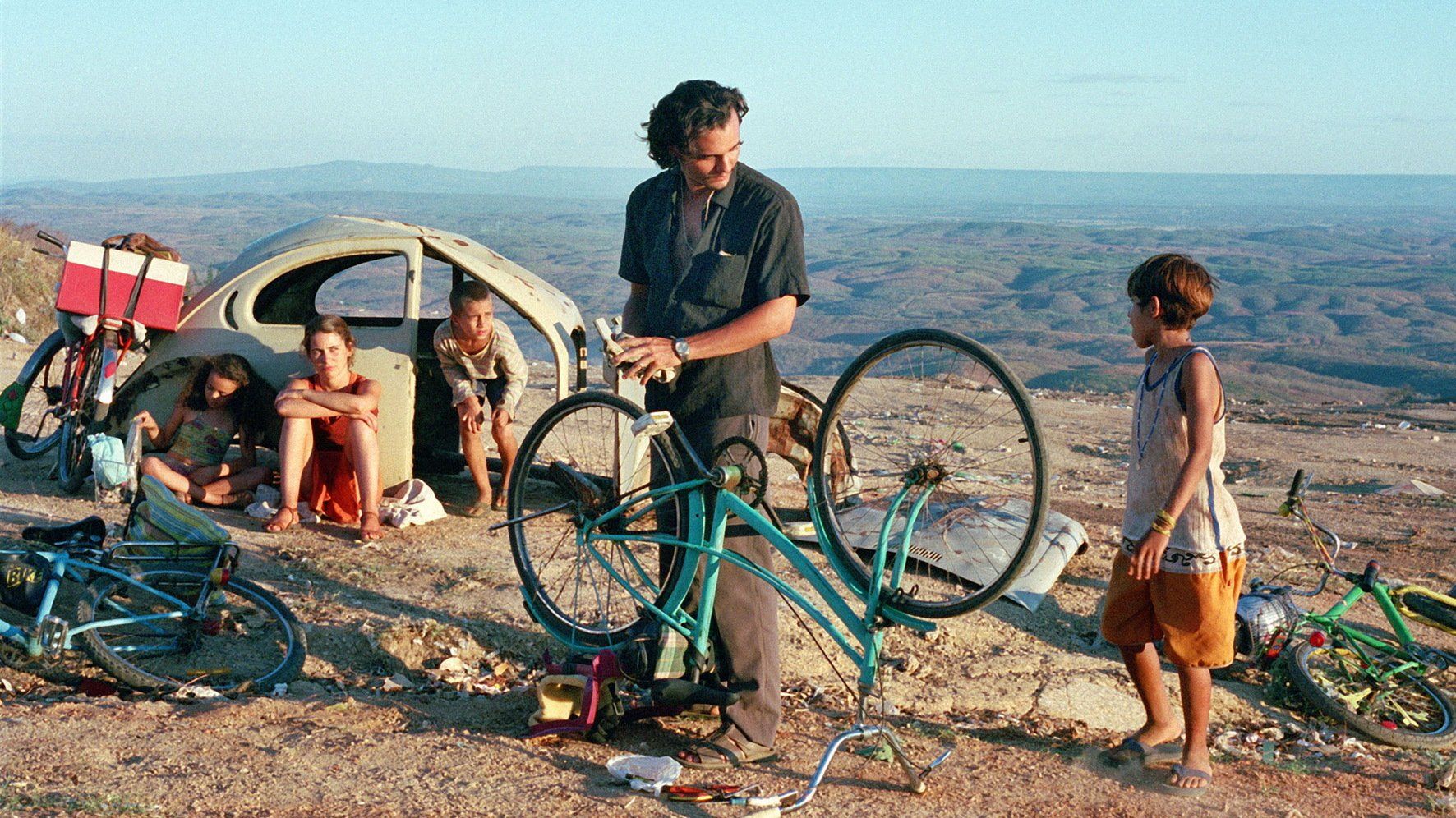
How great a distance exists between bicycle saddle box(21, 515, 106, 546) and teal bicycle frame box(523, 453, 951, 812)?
224 cm

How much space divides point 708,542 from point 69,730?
2163 millimetres

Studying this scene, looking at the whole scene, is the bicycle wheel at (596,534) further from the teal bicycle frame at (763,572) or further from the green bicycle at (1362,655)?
the green bicycle at (1362,655)

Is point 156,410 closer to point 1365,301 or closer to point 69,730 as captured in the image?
point 69,730

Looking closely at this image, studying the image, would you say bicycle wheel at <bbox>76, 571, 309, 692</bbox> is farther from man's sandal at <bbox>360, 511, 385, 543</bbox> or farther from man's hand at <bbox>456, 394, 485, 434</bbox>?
man's hand at <bbox>456, 394, 485, 434</bbox>

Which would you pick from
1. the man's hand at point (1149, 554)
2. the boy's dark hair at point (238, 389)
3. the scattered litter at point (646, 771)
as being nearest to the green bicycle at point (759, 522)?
the scattered litter at point (646, 771)

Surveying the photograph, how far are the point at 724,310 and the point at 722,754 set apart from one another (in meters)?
1.45

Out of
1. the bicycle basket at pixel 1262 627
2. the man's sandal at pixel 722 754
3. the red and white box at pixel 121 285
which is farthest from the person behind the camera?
the red and white box at pixel 121 285

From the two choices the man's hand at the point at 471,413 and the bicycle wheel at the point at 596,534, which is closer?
the bicycle wheel at the point at 596,534

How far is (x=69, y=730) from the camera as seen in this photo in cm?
A: 414

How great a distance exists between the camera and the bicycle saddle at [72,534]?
5.39 meters

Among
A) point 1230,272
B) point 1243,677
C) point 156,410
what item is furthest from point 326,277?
point 1230,272

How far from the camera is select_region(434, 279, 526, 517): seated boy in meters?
7.30

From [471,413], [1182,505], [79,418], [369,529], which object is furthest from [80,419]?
[1182,505]

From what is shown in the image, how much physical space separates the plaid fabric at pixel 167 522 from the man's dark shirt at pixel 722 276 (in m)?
2.10
